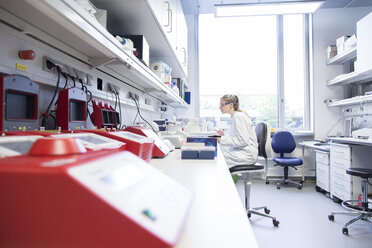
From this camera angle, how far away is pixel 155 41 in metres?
1.82

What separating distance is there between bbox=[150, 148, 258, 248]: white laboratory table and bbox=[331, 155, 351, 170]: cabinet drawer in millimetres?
2457

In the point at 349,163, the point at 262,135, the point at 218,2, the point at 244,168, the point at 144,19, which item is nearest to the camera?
the point at 144,19

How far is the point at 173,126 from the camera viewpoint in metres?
2.27

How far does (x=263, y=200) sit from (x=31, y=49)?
9.12 ft

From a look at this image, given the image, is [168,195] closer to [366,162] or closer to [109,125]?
[109,125]

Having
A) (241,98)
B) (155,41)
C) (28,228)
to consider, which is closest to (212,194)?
(28,228)

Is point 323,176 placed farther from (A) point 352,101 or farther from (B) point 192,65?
(B) point 192,65

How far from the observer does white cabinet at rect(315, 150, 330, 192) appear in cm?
294

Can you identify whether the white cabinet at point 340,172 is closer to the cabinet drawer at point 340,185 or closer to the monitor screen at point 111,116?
the cabinet drawer at point 340,185

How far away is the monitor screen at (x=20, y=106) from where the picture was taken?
68 centimetres

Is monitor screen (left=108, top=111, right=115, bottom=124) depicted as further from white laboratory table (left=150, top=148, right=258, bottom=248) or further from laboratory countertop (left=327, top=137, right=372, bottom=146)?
laboratory countertop (left=327, top=137, right=372, bottom=146)

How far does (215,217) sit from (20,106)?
0.72 m

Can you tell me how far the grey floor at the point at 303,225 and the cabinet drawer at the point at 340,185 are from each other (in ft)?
0.62

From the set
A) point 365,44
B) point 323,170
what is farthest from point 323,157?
point 365,44
